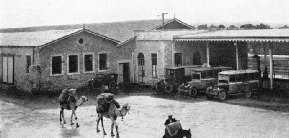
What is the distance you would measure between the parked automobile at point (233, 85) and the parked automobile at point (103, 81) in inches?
298

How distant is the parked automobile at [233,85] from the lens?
19.6m

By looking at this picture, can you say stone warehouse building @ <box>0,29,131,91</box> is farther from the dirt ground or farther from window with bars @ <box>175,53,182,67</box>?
window with bars @ <box>175,53,182,67</box>

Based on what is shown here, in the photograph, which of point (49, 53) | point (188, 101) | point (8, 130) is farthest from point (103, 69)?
point (8, 130)

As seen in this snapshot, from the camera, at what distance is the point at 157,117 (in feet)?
50.8

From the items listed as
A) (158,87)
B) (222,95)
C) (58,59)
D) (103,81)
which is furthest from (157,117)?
(58,59)

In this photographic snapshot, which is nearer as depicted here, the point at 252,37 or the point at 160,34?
the point at 252,37

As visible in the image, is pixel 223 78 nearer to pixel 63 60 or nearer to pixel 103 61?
pixel 103 61

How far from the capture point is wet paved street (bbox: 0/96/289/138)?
1255 cm

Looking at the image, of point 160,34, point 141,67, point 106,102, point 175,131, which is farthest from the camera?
point 141,67

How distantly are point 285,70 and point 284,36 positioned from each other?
40.3 ft

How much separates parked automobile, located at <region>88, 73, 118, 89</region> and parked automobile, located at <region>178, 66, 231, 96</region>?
543 centimetres

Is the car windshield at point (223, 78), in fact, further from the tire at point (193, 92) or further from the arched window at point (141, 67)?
the arched window at point (141, 67)

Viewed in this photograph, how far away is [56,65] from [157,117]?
1096cm

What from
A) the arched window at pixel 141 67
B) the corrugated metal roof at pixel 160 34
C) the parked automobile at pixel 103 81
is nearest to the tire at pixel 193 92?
the corrugated metal roof at pixel 160 34
